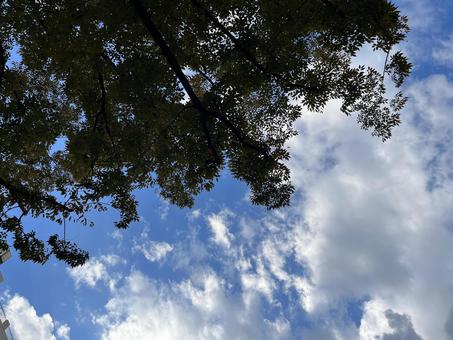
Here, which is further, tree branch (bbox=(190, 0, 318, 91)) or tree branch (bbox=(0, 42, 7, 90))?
tree branch (bbox=(0, 42, 7, 90))

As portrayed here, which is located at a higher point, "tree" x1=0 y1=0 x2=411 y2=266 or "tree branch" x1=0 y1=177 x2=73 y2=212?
"tree" x1=0 y1=0 x2=411 y2=266

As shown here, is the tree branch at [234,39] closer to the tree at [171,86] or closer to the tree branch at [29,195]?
the tree at [171,86]

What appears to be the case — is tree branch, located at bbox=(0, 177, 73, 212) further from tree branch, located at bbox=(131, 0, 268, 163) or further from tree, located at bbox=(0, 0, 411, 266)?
tree branch, located at bbox=(131, 0, 268, 163)

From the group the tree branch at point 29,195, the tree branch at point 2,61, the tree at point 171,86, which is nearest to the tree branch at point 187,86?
the tree at point 171,86

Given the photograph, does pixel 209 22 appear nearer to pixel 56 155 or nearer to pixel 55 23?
pixel 55 23

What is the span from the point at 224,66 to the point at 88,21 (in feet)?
11.5

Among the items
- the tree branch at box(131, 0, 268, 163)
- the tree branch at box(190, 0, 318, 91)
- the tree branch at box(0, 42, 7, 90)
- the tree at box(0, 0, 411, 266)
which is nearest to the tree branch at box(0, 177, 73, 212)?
the tree at box(0, 0, 411, 266)

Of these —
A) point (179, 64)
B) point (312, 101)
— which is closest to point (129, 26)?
point (179, 64)

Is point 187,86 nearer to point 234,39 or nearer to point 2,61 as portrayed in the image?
point 234,39

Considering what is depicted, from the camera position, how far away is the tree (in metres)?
8.50

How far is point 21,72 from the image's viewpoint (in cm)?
1275

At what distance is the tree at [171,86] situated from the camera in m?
8.50

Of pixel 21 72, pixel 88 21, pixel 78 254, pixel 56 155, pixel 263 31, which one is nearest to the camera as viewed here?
pixel 88 21

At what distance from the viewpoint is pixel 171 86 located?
960 cm
